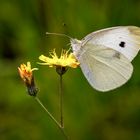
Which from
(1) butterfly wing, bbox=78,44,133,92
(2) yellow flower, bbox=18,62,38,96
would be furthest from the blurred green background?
(2) yellow flower, bbox=18,62,38,96

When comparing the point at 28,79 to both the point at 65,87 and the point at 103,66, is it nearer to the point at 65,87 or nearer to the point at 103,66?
the point at 103,66

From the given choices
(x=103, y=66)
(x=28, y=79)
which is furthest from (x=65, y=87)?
(x=28, y=79)

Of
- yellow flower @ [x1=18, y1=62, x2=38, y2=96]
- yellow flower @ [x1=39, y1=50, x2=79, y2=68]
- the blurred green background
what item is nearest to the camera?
yellow flower @ [x1=18, y1=62, x2=38, y2=96]

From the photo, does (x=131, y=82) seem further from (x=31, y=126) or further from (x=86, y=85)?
(x=31, y=126)

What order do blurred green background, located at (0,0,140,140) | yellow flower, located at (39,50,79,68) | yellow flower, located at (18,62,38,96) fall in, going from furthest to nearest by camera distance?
blurred green background, located at (0,0,140,140)
yellow flower, located at (39,50,79,68)
yellow flower, located at (18,62,38,96)

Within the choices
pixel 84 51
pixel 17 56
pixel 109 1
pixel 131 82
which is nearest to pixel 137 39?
pixel 84 51

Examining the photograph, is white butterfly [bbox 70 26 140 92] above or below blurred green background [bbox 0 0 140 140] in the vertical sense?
above

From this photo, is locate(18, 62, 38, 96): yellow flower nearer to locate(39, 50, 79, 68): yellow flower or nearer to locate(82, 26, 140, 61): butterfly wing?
locate(39, 50, 79, 68): yellow flower
